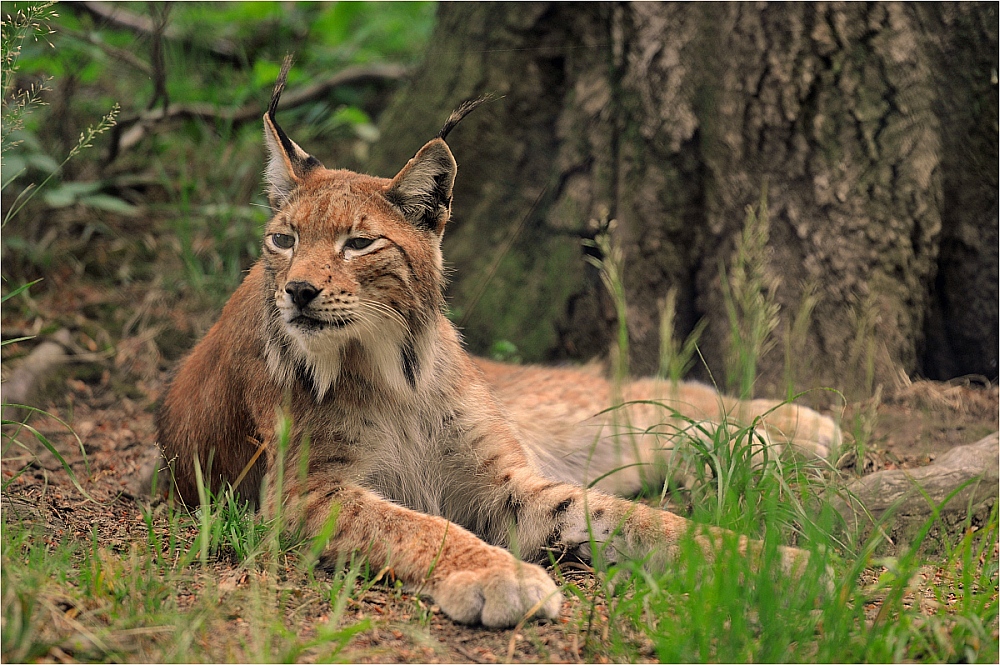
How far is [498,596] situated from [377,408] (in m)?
0.97

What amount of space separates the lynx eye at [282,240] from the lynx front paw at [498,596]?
1.34 metres

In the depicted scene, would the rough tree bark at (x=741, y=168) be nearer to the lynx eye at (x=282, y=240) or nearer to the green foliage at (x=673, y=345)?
the green foliage at (x=673, y=345)

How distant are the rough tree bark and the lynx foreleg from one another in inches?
70.0

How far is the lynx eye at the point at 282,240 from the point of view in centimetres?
310

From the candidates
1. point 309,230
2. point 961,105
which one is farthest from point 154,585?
point 961,105

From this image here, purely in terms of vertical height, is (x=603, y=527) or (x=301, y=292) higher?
(x=301, y=292)

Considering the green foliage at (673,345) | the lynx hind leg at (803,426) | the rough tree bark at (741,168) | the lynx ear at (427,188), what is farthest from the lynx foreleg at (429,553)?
the rough tree bark at (741,168)

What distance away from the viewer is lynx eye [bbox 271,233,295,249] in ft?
10.2

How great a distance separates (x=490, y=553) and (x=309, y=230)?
1.28 metres

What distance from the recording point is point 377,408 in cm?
315

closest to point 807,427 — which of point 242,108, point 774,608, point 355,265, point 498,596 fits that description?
point 774,608

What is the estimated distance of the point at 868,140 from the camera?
3.90 metres

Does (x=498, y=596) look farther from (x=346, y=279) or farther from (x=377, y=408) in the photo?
(x=346, y=279)

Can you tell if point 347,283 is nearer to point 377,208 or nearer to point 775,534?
point 377,208
